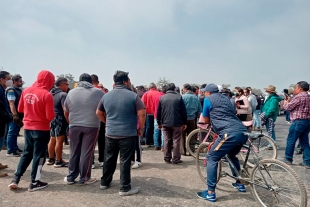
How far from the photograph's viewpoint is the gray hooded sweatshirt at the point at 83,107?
414cm

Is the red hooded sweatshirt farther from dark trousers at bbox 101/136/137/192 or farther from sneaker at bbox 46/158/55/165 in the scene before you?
sneaker at bbox 46/158/55/165

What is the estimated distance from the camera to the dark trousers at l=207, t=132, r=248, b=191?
3422 mm

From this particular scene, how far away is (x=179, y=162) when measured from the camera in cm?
570

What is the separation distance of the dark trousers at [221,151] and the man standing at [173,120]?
2.00 m

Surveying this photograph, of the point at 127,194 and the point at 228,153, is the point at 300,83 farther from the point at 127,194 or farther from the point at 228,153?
the point at 127,194

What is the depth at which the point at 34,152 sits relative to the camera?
A: 13.0ft

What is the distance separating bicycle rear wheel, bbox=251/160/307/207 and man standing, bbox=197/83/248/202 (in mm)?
418

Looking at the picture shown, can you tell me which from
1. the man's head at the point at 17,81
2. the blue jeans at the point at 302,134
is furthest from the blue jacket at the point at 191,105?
the man's head at the point at 17,81

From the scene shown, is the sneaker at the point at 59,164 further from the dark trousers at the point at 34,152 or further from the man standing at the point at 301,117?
the man standing at the point at 301,117

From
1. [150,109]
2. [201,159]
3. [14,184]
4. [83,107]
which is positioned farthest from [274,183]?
[150,109]

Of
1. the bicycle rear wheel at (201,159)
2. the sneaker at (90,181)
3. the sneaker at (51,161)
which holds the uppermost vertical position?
the bicycle rear wheel at (201,159)

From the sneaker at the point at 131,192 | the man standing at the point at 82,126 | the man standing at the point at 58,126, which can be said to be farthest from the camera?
the man standing at the point at 58,126

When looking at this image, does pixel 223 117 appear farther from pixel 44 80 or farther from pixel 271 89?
pixel 271 89

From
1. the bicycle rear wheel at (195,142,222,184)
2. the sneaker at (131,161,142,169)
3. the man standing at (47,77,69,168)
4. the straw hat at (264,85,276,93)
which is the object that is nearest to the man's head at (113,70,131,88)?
the man standing at (47,77,69,168)
